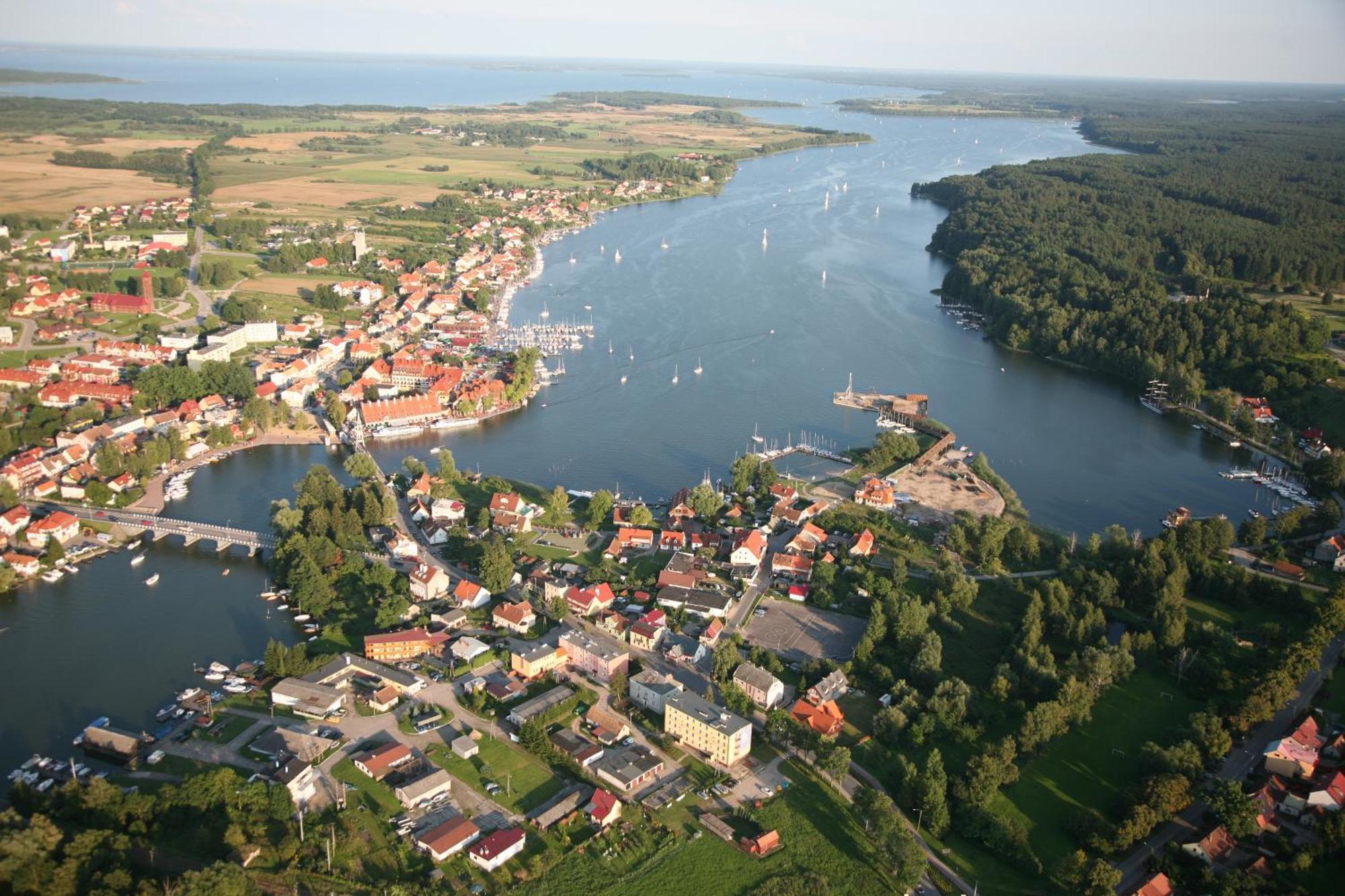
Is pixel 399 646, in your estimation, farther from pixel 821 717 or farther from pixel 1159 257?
pixel 1159 257

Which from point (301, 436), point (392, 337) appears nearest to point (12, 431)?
point (301, 436)

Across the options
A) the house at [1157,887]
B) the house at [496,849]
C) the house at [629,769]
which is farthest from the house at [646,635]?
the house at [1157,887]

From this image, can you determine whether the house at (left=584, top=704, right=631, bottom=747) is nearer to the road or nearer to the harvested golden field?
the road

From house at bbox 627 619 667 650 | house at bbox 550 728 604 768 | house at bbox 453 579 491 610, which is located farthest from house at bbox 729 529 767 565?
house at bbox 550 728 604 768

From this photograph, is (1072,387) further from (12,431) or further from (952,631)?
(12,431)

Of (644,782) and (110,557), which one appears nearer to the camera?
(644,782)

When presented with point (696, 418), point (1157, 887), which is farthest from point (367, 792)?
point (696, 418)

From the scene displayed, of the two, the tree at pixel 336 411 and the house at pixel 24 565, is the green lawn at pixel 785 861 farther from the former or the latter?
the tree at pixel 336 411
